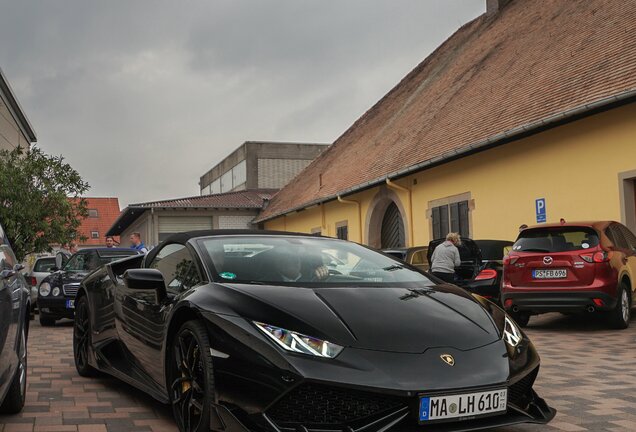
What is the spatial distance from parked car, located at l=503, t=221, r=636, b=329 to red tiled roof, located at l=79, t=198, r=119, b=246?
240ft

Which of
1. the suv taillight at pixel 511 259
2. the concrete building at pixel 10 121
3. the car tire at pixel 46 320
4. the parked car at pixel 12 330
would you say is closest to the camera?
the parked car at pixel 12 330

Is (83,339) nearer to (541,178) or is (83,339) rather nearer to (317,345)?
(317,345)

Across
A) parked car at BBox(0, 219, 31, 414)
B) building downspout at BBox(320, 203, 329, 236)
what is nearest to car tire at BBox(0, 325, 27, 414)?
parked car at BBox(0, 219, 31, 414)

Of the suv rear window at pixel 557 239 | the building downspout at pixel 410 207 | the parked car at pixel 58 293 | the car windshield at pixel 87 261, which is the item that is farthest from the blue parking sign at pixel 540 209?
the parked car at pixel 58 293

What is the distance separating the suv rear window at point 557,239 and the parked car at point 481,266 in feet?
4.79

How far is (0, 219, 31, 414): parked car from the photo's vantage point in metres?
3.81

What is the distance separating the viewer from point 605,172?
12656 mm

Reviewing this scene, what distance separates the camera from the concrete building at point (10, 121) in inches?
1358

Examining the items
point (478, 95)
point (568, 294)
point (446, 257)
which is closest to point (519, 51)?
point (478, 95)

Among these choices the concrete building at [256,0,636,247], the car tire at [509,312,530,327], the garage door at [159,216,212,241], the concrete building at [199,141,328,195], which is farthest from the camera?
the concrete building at [199,141,328,195]

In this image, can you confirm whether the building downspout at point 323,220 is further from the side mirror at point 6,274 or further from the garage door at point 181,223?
the side mirror at point 6,274

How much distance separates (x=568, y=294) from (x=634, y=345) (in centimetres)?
159

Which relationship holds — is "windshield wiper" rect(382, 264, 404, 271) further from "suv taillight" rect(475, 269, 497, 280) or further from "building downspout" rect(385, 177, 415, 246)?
"building downspout" rect(385, 177, 415, 246)

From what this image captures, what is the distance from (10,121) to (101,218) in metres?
48.6
